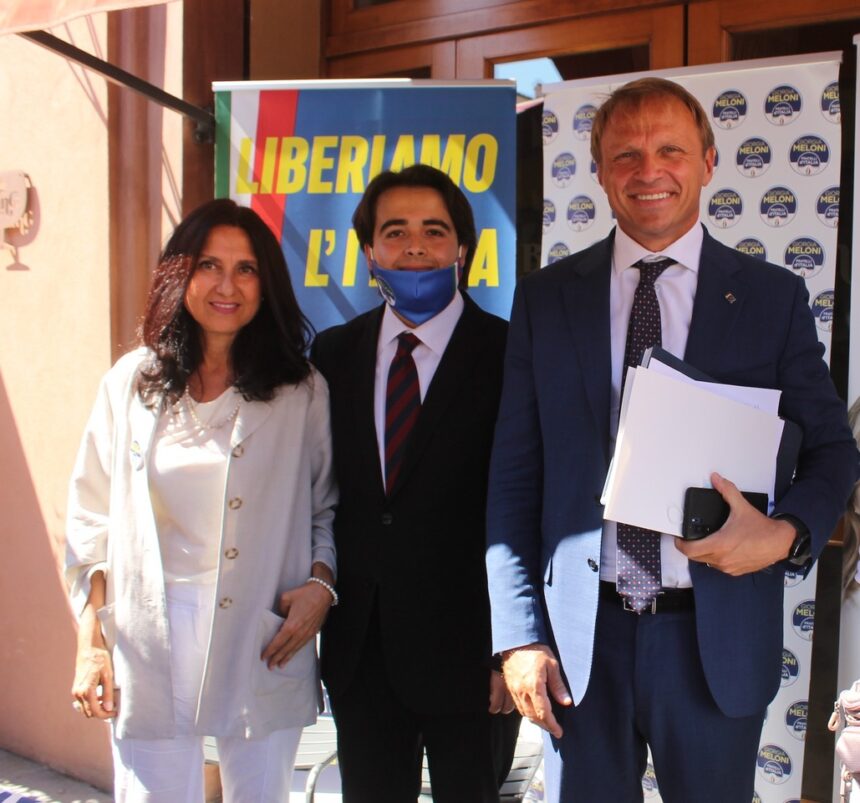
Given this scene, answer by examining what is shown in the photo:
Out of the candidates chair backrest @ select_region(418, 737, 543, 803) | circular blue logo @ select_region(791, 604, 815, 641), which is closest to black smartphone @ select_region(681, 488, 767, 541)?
chair backrest @ select_region(418, 737, 543, 803)

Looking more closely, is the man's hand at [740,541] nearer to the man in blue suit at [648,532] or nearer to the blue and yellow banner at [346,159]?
the man in blue suit at [648,532]

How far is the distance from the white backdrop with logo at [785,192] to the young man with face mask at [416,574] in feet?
4.27

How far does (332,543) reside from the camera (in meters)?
2.38

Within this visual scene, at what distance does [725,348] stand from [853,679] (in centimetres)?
161

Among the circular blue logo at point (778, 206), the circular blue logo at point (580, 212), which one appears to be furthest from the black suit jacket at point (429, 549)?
the circular blue logo at point (778, 206)

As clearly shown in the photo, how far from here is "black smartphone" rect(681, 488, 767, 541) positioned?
177 centimetres

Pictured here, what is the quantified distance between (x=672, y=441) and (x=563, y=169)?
1.98 m

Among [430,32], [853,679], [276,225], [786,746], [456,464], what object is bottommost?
[786,746]

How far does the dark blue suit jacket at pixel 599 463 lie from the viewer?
1.86 m

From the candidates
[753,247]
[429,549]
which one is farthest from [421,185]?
[753,247]

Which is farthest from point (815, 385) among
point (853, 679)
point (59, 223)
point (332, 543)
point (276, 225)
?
point (59, 223)

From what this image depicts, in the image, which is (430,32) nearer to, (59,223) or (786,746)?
(59,223)

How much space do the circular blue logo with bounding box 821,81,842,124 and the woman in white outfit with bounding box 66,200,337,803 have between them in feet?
6.52

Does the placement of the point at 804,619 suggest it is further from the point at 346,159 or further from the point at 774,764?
the point at 346,159
